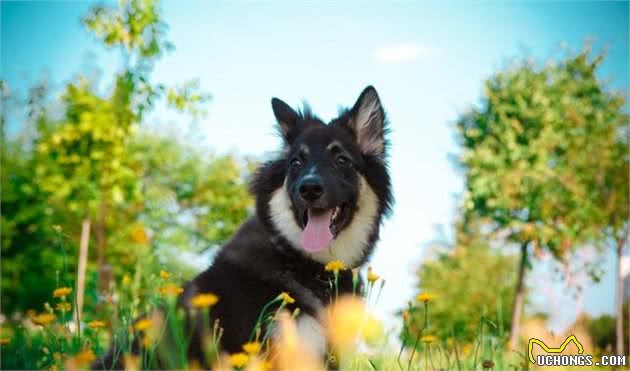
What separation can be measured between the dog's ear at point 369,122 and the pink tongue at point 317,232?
704mm

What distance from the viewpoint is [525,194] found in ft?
60.7

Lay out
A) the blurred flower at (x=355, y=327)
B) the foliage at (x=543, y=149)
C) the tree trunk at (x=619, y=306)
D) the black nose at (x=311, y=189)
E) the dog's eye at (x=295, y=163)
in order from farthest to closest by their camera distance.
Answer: the foliage at (x=543, y=149)
the tree trunk at (x=619, y=306)
the dog's eye at (x=295, y=163)
the black nose at (x=311, y=189)
the blurred flower at (x=355, y=327)

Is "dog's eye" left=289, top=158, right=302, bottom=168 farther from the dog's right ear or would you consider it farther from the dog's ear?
the dog's ear

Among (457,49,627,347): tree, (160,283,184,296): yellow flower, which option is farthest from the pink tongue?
(457,49,627,347): tree

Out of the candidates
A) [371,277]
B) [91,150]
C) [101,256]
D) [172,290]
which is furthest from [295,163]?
[101,256]

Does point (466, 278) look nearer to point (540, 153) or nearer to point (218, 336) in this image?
point (540, 153)

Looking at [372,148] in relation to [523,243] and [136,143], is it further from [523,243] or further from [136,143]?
[136,143]

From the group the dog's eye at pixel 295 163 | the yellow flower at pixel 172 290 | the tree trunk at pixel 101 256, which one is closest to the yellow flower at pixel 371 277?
the yellow flower at pixel 172 290

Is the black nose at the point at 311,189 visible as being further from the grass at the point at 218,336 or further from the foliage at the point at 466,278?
the foliage at the point at 466,278

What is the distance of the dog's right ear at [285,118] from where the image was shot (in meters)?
5.49

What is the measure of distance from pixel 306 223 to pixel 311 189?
1.27 ft

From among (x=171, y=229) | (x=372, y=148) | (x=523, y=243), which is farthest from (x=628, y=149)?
(x=171, y=229)

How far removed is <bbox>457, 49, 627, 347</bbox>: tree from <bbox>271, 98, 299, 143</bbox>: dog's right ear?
12.4m

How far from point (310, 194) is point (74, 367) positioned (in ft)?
9.75
